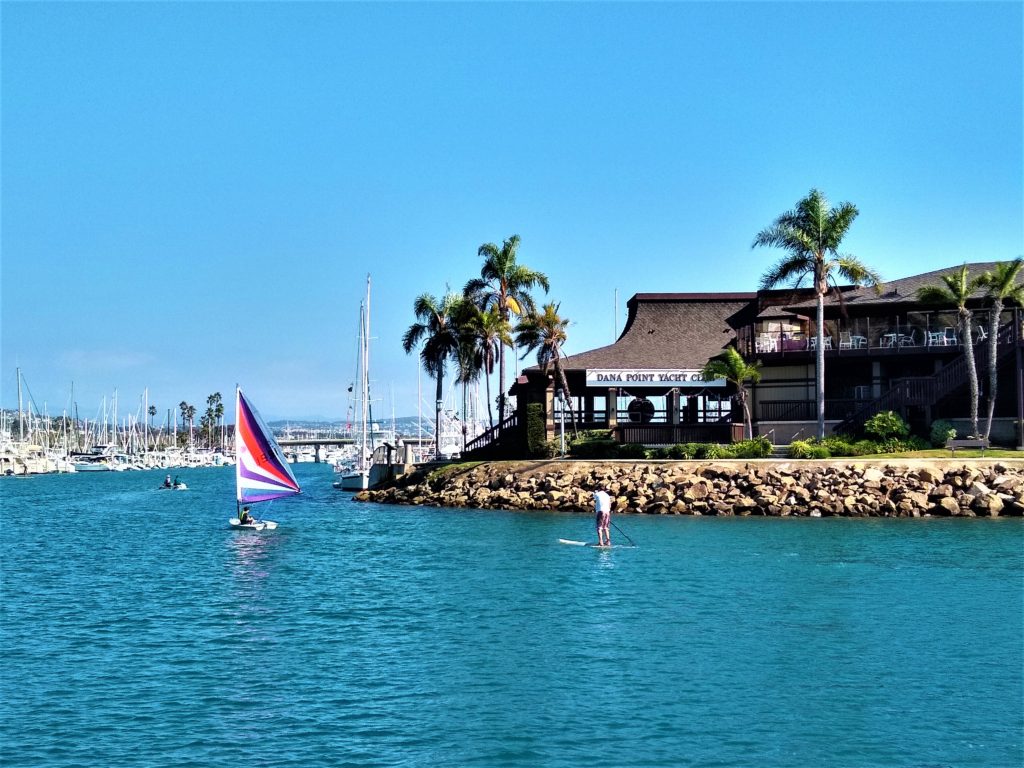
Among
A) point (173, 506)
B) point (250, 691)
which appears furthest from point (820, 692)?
point (173, 506)

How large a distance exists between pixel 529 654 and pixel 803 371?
43995 millimetres

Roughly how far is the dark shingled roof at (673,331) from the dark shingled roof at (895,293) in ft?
14.4

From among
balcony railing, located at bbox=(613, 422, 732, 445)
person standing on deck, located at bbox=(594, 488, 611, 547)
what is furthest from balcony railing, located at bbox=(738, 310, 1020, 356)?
person standing on deck, located at bbox=(594, 488, 611, 547)

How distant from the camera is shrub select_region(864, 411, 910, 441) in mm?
54219

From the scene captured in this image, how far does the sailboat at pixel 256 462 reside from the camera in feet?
151

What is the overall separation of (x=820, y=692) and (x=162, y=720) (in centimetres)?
1091

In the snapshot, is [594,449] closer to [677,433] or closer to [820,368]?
[677,433]

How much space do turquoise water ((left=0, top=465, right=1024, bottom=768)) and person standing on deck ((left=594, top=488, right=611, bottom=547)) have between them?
138 centimetres

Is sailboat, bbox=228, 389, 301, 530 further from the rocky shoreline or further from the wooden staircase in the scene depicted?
the wooden staircase

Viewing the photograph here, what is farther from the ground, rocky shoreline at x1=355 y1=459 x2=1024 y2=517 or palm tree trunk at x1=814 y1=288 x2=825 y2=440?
palm tree trunk at x1=814 y1=288 x2=825 y2=440

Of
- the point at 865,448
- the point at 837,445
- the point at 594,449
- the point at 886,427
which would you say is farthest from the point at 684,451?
the point at 886,427

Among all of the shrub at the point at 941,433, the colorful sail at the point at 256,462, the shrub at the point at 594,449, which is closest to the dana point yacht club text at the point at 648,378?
the shrub at the point at 594,449

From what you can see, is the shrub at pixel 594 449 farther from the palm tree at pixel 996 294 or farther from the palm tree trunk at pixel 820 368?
the palm tree at pixel 996 294

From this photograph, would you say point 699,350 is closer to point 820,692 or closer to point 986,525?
point 986,525
